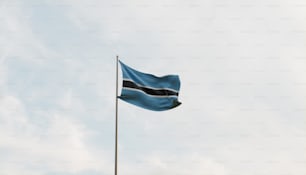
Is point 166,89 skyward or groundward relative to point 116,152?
skyward

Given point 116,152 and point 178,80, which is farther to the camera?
point 178,80

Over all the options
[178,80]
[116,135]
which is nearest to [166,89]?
[178,80]

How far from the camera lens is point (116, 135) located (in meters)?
39.9

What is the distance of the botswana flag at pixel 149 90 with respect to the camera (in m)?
41.2

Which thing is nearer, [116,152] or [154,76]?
[116,152]

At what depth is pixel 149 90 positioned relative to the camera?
138 feet

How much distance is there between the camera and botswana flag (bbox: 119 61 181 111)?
41.2 metres

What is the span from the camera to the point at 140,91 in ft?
136

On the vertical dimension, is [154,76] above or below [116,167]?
above

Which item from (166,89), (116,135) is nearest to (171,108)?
(166,89)

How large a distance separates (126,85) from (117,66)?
0.98 metres

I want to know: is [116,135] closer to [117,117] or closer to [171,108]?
[117,117]

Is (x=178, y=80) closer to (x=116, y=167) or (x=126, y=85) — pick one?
(x=126, y=85)

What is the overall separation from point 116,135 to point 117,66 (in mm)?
3344
